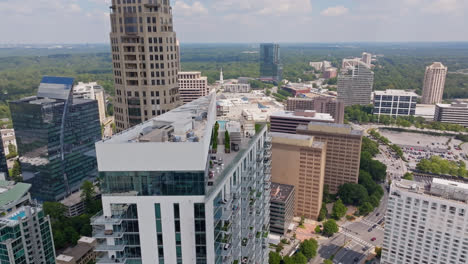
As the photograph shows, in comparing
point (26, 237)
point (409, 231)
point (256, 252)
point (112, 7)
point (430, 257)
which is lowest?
point (430, 257)

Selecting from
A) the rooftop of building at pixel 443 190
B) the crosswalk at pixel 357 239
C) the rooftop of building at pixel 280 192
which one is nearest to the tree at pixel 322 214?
the crosswalk at pixel 357 239

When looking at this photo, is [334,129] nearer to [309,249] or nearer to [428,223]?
[309,249]

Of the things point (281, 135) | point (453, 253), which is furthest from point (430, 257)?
point (281, 135)

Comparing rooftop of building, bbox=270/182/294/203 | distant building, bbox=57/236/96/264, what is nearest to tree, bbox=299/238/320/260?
rooftop of building, bbox=270/182/294/203

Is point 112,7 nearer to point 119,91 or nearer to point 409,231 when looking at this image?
point 119,91

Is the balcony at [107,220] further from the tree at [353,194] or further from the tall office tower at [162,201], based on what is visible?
the tree at [353,194]

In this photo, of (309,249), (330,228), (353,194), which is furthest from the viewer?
(353,194)

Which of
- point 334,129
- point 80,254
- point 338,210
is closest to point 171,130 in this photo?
point 80,254
